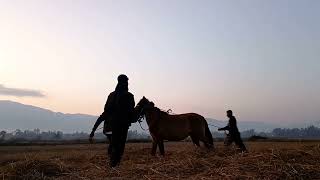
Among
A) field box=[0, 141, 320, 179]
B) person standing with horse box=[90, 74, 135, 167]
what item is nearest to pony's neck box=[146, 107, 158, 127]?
person standing with horse box=[90, 74, 135, 167]

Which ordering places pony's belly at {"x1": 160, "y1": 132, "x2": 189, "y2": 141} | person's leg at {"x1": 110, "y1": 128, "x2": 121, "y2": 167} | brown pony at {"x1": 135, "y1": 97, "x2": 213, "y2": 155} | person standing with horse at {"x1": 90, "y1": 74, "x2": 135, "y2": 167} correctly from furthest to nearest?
pony's belly at {"x1": 160, "y1": 132, "x2": 189, "y2": 141} < brown pony at {"x1": 135, "y1": 97, "x2": 213, "y2": 155} < person standing with horse at {"x1": 90, "y1": 74, "x2": 135, "y2": 167} < person's leg at {"x1": 110, "y1": 128, "x2": 121, "y2": 167}

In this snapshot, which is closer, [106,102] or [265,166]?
[265,166]

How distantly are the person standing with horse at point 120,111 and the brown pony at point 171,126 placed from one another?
331 centimetres

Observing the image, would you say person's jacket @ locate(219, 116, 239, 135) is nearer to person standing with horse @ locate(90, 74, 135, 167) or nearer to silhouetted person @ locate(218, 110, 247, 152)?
silhouetted person @ locate(218, 110, 247, 152)

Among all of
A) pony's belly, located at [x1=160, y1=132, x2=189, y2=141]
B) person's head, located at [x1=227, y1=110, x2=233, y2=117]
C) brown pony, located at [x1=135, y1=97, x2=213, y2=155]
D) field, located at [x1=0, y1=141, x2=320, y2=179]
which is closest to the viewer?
field, located at [x1=0, y1=141, x2=320, y2=179]

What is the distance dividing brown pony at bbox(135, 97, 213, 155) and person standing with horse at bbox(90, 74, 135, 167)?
3.31 meters

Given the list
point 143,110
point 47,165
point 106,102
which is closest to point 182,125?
point 143,110

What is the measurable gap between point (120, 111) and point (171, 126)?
470 centimetres

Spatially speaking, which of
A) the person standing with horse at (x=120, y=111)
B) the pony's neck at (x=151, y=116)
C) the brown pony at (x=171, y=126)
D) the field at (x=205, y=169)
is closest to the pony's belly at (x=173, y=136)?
the brown pony at (x=171, y=126)

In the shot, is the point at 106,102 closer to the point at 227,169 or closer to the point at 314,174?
the point at 227,169

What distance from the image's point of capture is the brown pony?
14469 millimetres

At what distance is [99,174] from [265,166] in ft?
8.97

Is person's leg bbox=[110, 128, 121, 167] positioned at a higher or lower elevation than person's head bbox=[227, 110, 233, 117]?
lower

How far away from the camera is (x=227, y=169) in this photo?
7824 millimetres
